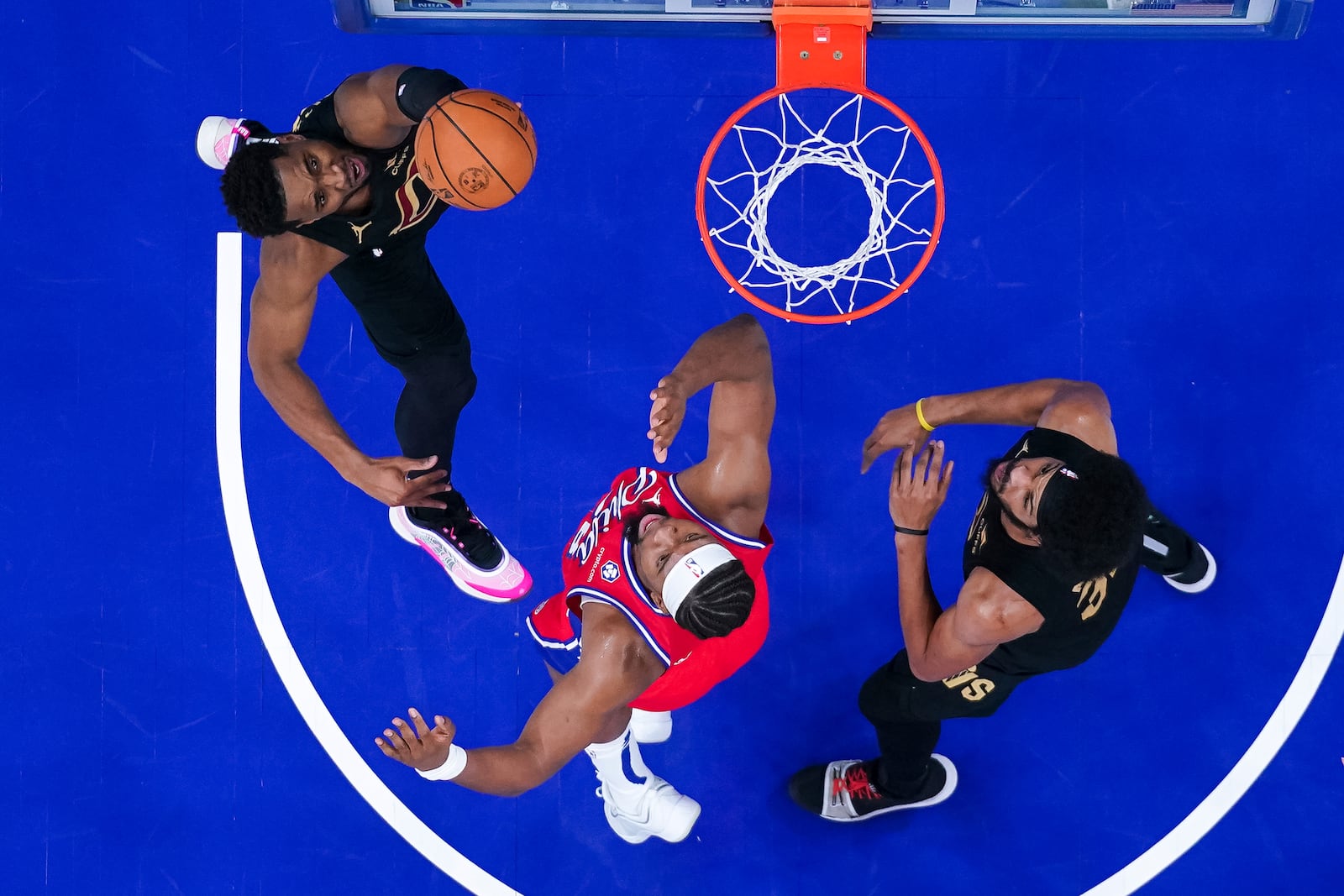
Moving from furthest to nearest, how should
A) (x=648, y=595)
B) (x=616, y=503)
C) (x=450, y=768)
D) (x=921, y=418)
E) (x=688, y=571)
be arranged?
(x=616, y=503), (x=921, y=418), (x=648, y=595), (x=450, y=768), (x=688, y=571)

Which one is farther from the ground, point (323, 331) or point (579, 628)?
point (323, 331)

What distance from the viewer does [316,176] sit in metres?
3.79

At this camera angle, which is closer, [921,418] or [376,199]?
[376,199]

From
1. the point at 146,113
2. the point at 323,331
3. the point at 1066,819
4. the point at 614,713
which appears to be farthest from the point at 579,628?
the point at 146,113

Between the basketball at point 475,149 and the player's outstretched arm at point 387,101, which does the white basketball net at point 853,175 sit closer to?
the basketball at point 475,149

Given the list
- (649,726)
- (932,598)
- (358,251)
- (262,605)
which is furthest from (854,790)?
(358,251)

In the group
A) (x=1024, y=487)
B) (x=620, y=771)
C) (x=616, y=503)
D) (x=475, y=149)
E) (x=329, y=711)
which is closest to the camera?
(x=1024, y=487)

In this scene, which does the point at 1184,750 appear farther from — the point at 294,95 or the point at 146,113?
the point at 146,113

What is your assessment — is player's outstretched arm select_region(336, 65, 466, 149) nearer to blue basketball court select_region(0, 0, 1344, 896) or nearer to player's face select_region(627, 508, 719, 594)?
blue basketball court select_region(0, 0, 1344, 896)

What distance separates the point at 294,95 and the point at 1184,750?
5.30 meters

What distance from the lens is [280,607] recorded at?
525cm

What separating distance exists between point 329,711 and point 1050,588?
339 cm

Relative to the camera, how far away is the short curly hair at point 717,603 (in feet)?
12.6

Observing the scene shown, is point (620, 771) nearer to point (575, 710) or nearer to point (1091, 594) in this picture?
point (575, 710)
